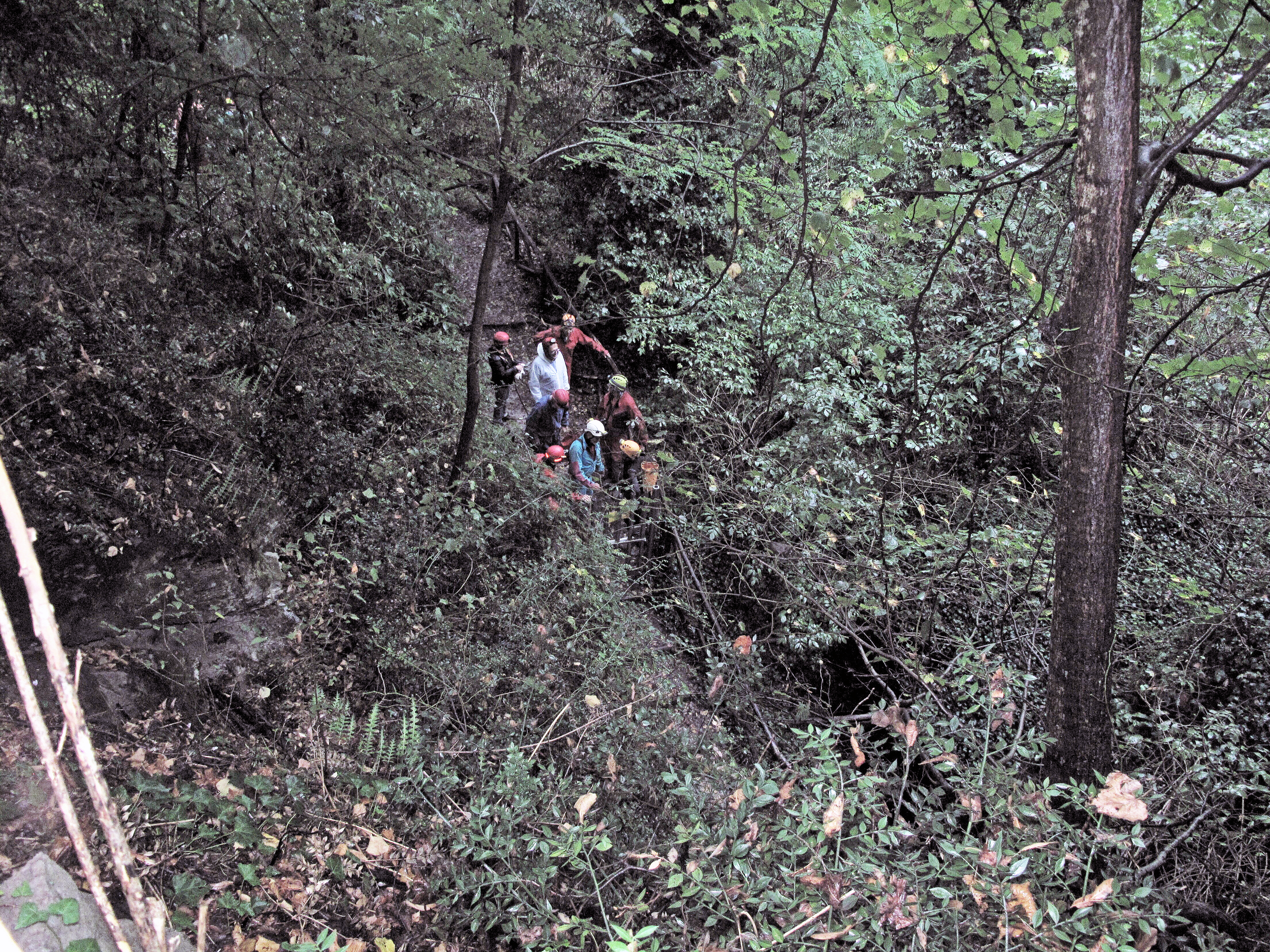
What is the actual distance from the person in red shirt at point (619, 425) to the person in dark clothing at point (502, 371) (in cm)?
162

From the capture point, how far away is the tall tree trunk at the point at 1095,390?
3324 mm

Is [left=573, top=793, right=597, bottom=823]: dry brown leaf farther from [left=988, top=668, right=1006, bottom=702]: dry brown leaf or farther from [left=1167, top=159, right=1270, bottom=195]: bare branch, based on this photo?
[left=1167, top=159, right=1270, bottom=195]: bare branch

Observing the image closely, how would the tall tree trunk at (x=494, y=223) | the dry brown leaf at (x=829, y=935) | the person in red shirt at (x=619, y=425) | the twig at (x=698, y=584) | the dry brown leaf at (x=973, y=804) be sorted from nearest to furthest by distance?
the dry brown leaf at (x=829, y=935)
the dry brown leaf at (x=973, y=804)
the tall tree trunk at (x=494, y=223)
the twig at (x=698, y=584)
the person in red shirt at (x=619, y=425)

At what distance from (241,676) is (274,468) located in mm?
2030

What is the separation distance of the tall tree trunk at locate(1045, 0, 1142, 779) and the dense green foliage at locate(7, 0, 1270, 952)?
0.20 m

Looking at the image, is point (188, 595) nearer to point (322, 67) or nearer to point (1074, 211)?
point (322, 67)

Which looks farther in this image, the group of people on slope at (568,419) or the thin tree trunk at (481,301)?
the group of people on slope at (568,419)

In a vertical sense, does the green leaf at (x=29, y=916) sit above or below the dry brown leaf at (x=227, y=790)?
above

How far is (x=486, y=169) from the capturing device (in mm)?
5703

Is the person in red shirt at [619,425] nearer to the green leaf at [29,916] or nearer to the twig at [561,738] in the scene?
the twig at [561,738]

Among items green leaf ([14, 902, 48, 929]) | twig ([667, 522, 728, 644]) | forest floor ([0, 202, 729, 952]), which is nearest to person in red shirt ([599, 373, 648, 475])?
twig ([667, 522, 728, 644])

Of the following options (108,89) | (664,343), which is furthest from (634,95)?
(108,89)

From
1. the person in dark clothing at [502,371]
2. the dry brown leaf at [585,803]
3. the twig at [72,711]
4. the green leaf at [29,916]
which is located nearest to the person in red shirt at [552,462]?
the person in dark clothing at [502,371]

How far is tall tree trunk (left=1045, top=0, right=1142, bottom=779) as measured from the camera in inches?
131
